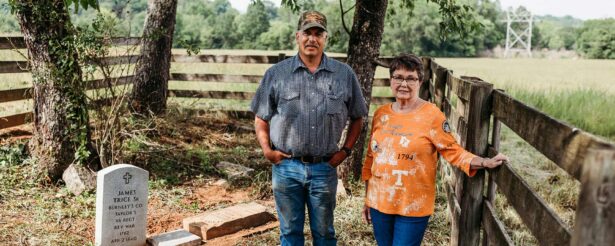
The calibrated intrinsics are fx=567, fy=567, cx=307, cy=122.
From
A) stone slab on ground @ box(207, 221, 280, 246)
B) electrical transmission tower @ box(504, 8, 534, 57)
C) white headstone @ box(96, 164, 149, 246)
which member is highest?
electrical transmission tower @ box(504, 8, 534, 57)

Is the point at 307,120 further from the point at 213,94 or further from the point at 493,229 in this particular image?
the point at 213,94

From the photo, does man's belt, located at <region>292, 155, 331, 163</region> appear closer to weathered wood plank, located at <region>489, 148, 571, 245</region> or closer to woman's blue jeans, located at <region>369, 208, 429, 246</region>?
woman's blue jeans, located at <region>369, 208, 429, 246</region>

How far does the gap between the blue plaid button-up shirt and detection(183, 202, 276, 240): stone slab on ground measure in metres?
1.77

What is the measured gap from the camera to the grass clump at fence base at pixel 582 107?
11.4 m

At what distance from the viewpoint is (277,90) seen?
354cm

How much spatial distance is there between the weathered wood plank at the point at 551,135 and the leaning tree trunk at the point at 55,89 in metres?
4.80

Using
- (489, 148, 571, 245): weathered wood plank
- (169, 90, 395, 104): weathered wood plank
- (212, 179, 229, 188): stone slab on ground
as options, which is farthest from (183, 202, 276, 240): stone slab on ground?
(169, 90, 395, 104): weathered wood plank

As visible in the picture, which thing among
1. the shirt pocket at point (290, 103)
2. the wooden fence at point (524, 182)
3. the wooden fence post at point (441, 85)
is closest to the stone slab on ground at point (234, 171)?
the wooden fence post at point (441, 85)

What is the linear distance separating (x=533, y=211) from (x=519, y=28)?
14789 centimetres

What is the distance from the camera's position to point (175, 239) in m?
4.80

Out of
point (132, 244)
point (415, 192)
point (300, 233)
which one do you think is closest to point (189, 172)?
point (132, 244)

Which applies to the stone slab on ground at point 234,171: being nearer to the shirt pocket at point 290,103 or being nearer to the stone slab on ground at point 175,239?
the stone slab on ground at point 175,239

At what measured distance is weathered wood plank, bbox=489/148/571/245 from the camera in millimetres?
1920

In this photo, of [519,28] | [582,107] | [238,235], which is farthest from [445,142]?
[519,28]
